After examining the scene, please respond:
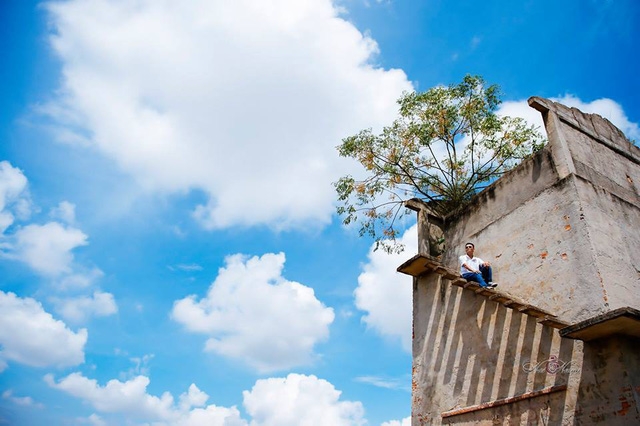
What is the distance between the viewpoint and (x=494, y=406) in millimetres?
7055

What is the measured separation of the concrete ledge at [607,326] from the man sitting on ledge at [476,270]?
2035 mm

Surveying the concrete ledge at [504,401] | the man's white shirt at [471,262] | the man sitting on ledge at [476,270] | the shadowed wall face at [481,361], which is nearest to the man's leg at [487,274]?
the man sitting on ledge at [476,270]

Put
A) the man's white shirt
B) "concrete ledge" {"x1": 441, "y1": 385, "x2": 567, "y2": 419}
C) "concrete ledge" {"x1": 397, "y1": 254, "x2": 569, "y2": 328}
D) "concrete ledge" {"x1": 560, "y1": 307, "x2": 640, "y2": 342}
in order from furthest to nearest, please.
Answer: the man's white shirt
"concrete ledge" {"x1": 397, "y1": 254, "x2": 569, "y2": 328}
"concrete ledge" {"x1": 441, "y1": 385, "x2": 567, "y2": 419}
"concrete ledge" {"x1": 560, "y1": 307, "x2": 640, "y2": 342}

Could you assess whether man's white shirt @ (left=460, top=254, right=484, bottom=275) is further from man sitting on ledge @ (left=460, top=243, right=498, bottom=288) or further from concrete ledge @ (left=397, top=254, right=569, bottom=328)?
concrete ledge @ (left=397, top=254, right=569, bottom=328)

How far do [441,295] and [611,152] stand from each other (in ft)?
15.6

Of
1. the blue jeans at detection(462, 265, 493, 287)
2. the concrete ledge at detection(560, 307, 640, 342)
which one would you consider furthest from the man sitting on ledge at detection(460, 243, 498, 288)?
the concrete ledge at detection(560, 307, 640, 342)

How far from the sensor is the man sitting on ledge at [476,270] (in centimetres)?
805

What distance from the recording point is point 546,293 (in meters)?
7.16

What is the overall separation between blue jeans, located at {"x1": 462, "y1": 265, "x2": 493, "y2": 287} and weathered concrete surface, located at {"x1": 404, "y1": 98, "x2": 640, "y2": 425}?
0.77 ft

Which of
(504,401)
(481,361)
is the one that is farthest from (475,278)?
(504,401)

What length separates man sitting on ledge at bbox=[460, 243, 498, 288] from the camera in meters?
8.05

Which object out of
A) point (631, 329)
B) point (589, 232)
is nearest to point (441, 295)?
point (589, 232)

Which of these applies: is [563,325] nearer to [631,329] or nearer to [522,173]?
[631,329]

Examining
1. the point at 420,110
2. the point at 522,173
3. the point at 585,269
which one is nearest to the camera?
the point at 585,269
